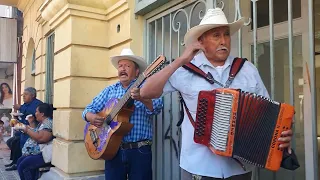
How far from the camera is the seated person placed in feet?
16.1

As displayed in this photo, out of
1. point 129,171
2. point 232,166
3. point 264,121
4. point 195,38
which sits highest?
point 195,38

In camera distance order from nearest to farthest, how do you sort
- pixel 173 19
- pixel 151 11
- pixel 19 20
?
pixel 173 19, pixel 151 11, pixel 19 20

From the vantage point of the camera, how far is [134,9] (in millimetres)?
4137

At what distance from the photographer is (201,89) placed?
6.66ft

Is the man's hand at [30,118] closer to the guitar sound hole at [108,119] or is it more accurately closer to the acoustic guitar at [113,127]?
the acoustic guitar at [113,127]

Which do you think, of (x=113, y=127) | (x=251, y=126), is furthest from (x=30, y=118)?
(x=251, y=126)

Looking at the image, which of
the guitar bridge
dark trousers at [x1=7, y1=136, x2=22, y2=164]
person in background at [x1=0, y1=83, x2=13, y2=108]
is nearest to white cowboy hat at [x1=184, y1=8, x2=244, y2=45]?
the guitar bridge

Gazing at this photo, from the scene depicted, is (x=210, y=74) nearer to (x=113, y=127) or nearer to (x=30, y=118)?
(x=113, y=127)

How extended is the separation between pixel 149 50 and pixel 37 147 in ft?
7.93

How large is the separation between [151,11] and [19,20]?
8882 mm

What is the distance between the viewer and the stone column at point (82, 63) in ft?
14.1

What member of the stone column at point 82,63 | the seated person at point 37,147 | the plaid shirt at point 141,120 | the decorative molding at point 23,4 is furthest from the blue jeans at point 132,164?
the decorative molding at point 23,4

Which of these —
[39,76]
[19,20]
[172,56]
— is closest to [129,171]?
[172,56]

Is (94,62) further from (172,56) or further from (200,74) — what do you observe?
(200,74)
